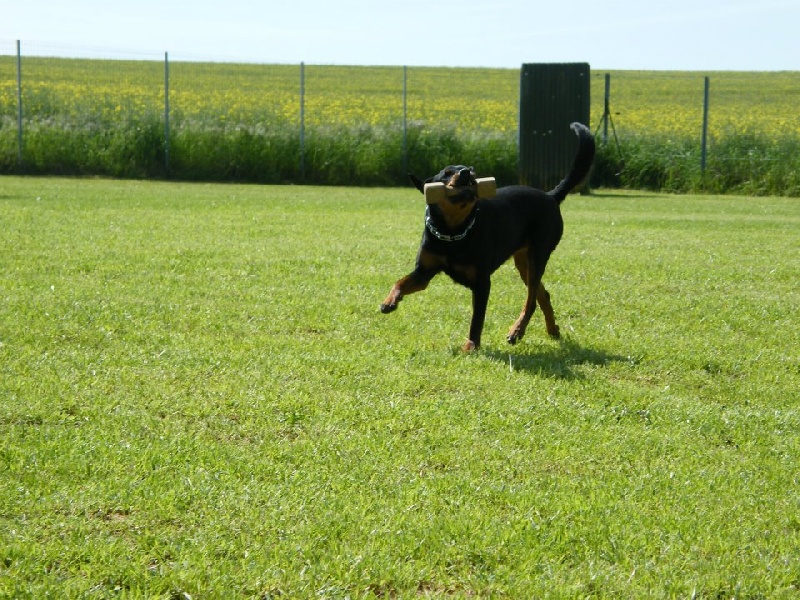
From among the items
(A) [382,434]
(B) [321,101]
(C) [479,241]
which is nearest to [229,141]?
(B) [321,101]

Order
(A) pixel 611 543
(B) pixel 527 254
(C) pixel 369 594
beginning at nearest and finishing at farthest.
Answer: (C) pixel 369 594, (A) pixel 611 543, (B) pixel 527 254

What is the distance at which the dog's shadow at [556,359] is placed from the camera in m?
5.45

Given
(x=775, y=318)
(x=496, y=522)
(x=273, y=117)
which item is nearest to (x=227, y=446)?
(x=496, y=522)

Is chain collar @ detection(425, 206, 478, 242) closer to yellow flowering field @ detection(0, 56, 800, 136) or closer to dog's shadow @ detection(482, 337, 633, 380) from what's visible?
dog's shadow @ detection(482, 337, 633, 380)

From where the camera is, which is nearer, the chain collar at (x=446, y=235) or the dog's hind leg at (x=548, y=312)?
the chain collar at (x=446, y=235)

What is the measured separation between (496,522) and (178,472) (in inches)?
44.6

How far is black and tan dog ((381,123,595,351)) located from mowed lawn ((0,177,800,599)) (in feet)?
0.98

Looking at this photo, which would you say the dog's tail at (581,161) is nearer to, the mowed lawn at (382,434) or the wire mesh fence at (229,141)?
the mowed lawn at (382,434)

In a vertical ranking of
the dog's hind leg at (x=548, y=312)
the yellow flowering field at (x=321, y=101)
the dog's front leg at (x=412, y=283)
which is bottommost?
the dog's hind leg at (x=548, y=312)

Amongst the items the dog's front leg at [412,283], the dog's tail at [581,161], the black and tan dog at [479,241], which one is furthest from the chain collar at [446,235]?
the dog's tail at [581,161]

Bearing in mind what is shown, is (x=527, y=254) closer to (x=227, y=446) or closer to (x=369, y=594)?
(x=227, y=446)

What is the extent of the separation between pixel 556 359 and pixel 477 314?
49 cm

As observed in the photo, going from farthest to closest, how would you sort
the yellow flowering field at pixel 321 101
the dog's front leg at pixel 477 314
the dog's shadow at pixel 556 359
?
the yellow flowering field at pixel 321 101, the dog's front leg at pixel 477 314, the dog's shadow at pixel 556 359

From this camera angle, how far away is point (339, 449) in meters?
4.07
